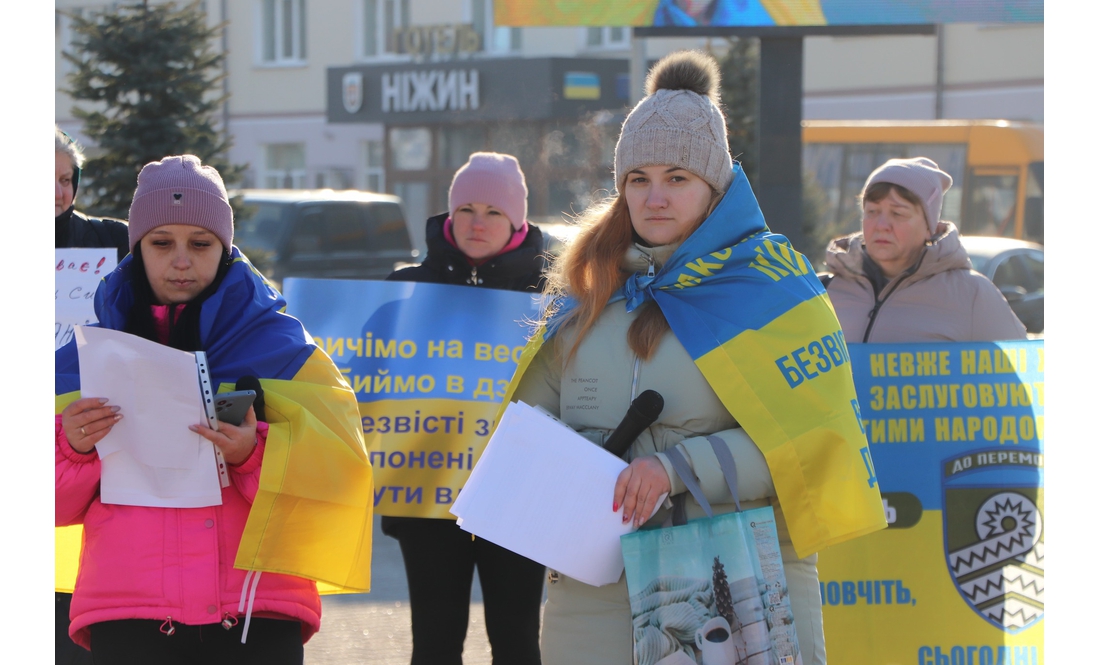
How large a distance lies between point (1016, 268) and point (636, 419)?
39.2ft

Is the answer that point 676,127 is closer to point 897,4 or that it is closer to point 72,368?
point 72,368

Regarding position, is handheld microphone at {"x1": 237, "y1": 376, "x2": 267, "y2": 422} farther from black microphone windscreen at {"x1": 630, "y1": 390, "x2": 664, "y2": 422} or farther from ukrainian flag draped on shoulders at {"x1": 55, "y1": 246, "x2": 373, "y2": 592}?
black microphone windscreen at {"x1": 630, "y1": 390, "x2": 664, "y2": 422}

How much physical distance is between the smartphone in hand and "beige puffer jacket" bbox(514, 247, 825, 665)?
0.75m

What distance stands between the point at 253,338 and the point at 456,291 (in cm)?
155

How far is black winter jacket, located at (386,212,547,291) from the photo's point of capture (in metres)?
4.43

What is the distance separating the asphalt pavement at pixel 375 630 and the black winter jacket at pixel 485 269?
1.60 meters

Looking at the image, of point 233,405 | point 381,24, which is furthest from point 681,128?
point 381,24

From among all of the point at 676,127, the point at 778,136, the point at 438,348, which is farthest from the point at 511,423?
the point at 778,136

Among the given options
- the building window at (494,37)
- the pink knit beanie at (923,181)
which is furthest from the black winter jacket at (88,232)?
the building window at (494,37)

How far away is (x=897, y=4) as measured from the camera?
5.96 metres

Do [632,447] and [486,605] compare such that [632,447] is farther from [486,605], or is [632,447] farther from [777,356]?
[486,605]

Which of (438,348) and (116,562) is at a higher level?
(438,348)

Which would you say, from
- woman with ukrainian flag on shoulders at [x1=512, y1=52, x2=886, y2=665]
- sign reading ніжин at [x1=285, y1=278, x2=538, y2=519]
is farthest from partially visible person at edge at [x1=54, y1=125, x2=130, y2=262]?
woman with ukrainian flag on shoulders at [x1=512, y1=52, x2=886, y2=665]

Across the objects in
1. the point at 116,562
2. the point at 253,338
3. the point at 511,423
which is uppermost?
the point at 253,338
